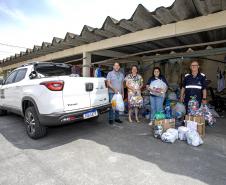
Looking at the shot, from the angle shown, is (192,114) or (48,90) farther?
(192,114)

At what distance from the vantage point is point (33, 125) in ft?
13.5

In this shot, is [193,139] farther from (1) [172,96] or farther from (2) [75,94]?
(1) [172,96]

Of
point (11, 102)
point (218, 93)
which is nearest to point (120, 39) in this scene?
point (11, 102)

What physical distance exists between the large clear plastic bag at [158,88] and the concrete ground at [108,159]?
1111 mm

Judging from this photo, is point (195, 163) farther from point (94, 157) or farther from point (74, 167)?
point (74, 167)

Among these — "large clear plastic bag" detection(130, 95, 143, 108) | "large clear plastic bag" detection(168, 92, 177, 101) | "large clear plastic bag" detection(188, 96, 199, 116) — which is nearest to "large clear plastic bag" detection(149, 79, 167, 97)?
"large clear plastic bag" detection(130, 95, 143, 108)

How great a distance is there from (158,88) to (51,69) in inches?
114

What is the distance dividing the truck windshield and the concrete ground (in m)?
1.54

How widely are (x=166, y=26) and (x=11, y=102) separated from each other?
4739 millimetres

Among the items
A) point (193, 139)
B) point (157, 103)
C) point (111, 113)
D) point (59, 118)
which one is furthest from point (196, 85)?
point (59, 118)

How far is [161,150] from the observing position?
137 inches

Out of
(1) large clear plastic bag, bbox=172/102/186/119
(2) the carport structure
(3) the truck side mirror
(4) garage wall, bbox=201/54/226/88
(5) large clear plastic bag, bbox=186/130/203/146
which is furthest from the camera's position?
(4) garage wall, bbox=201/54/226/88

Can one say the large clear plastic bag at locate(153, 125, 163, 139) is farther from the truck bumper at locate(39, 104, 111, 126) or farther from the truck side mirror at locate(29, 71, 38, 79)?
the truck side mirror at locate(29, 71, 38, 79)

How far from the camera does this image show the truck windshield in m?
4.57
